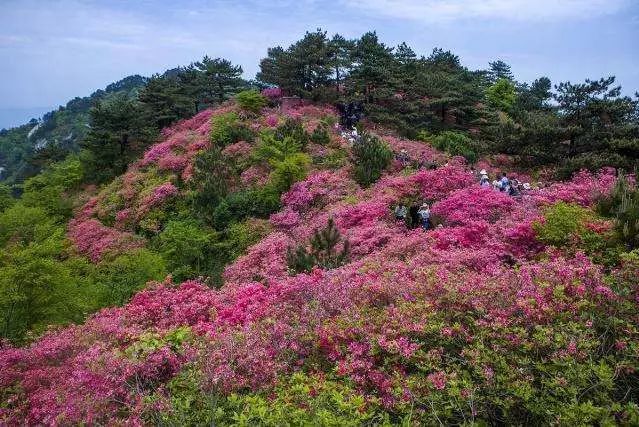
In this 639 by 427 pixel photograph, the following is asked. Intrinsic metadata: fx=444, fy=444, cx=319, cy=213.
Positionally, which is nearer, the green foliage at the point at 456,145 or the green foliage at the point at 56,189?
the green foliage at the point at 456,145

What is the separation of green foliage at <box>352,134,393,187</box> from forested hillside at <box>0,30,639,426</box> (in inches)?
4.3

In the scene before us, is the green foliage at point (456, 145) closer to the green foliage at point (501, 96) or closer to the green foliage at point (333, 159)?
the green foliage at point (333, 159)

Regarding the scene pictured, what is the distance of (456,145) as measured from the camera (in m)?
25.9

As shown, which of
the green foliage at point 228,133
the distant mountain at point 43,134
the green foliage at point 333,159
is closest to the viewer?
the green foliage at point 333,159

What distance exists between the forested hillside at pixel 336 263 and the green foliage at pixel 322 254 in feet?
0.29

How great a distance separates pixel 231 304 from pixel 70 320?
7651mm

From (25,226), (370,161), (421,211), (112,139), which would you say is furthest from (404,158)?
(112,139)

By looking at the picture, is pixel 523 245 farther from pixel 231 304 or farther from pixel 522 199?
pixel 231 304

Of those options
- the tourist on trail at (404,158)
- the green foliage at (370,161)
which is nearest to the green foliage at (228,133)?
the green foliage at (370,161)

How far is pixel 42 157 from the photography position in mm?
43906

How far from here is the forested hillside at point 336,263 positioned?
6.06 metres

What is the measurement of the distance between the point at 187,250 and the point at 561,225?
582 inches

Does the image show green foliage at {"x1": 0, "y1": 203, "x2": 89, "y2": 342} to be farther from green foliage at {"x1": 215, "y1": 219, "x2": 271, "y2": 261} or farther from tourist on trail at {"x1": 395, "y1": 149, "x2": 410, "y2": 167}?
tourist on trail at {"x1": 395, "y1": 149, "x2": 410, "y2": 167}

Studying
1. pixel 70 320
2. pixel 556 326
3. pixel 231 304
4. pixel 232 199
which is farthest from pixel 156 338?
pixel 232 199
